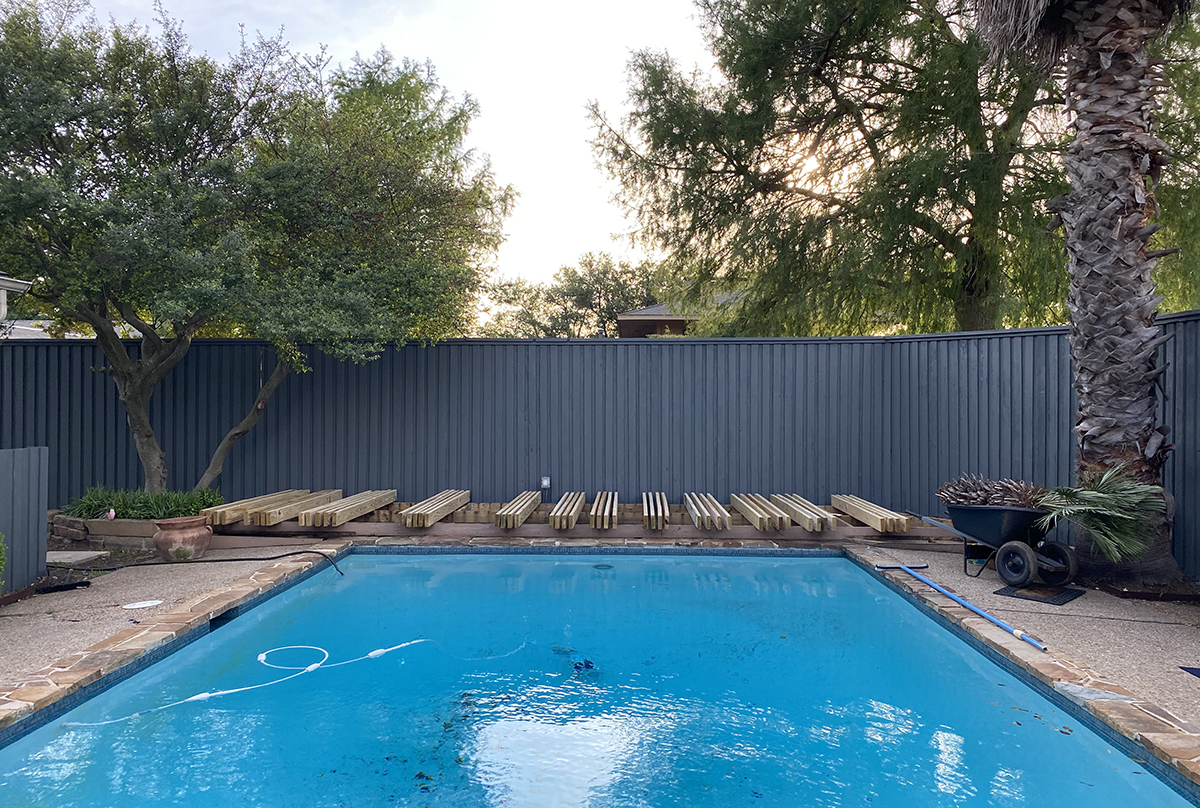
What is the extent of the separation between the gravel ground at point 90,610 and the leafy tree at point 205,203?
1935mm

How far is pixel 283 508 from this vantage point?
6.52 metres

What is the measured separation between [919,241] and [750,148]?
299 cm

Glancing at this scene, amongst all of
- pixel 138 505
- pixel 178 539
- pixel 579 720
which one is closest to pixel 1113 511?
pixel 579 720

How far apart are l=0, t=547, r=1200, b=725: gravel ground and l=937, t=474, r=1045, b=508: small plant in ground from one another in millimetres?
630

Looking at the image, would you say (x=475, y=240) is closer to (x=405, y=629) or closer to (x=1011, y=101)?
(x=405, y=629)

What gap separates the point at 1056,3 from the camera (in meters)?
4.86

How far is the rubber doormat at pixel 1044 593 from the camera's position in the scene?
4.51 metres

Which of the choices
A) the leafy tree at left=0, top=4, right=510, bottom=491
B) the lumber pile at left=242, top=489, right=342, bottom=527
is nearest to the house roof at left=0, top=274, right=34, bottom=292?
the leafy tree at left=0, top=4, right=510, bottom=491

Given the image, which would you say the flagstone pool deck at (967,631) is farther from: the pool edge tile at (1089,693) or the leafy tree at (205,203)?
the leafy tree at (205,203)

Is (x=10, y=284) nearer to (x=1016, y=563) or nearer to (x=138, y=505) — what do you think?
(x=138, y=505)

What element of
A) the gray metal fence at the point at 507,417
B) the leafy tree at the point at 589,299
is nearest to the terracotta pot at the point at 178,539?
the gray metal fence at the point at 507,417

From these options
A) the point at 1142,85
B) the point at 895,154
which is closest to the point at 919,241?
the point at 895,154

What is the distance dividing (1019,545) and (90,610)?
244 inches

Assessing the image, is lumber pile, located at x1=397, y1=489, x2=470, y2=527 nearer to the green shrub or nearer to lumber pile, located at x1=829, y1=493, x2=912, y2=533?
the green shrub
